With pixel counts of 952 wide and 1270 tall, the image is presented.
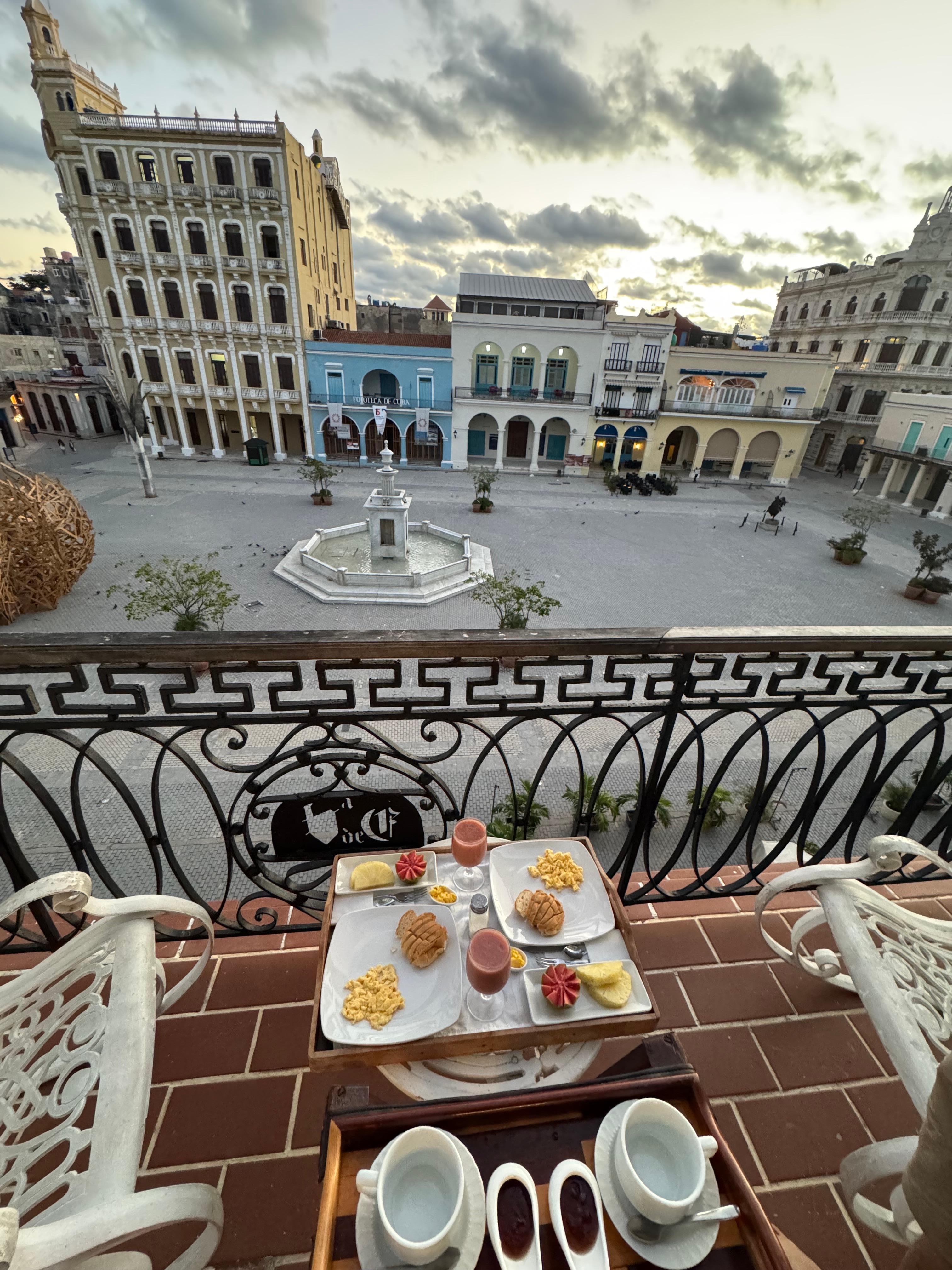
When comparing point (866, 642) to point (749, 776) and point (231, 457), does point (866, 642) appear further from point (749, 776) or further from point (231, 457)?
point (231, 457)

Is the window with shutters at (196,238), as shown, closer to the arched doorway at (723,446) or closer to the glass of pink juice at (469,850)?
the arched doorway at (723,446)

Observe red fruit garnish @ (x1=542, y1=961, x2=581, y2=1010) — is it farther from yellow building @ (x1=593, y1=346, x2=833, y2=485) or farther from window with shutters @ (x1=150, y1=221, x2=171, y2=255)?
window with shutters @ (x1=150, y1=221, x2=171, y2=255)

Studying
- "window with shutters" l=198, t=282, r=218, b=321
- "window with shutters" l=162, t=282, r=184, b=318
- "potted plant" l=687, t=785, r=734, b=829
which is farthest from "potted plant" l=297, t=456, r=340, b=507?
"potted plant" l=687, t=785, r=734, b=829

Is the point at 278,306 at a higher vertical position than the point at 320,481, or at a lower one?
higher

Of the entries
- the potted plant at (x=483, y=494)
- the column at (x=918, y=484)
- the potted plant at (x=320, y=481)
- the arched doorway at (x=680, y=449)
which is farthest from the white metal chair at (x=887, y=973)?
the column at (x=918, y=484)

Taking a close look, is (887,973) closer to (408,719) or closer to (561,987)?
(561,987)

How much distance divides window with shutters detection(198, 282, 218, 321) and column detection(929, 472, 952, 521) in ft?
94.8

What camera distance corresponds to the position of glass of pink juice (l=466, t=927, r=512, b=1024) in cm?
139

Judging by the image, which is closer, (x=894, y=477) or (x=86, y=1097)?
(x=86, y=1097)

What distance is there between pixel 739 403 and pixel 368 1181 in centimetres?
2801

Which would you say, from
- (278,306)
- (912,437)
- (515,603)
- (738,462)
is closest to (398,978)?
(515,603)

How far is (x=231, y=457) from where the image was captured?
23641 millimetres

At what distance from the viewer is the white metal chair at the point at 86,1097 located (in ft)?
2.92

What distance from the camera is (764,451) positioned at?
85.3 feet
